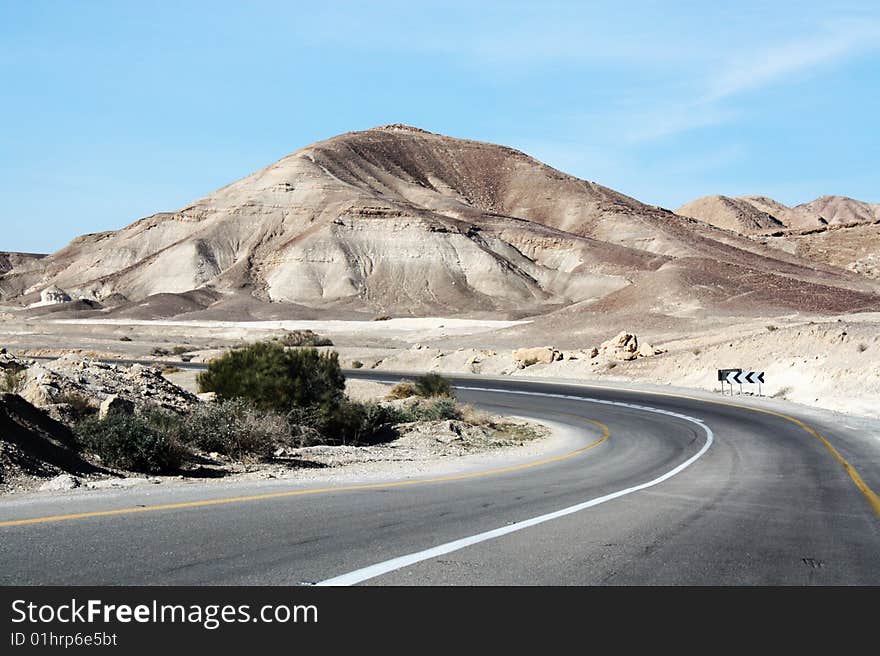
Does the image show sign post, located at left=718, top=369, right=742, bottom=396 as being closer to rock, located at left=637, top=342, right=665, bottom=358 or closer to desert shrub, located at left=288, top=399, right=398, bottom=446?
rock, located at left=637, top=342, right=665, bottom=358

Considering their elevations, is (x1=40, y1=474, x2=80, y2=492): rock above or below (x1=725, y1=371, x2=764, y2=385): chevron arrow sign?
below

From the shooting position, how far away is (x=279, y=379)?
23672mm

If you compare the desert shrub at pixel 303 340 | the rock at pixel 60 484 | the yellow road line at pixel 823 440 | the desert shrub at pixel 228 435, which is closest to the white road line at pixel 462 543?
the yellow road line at pixel 823 440

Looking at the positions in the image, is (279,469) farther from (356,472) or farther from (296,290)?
(296,290)

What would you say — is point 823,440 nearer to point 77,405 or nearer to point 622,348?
point 77,405

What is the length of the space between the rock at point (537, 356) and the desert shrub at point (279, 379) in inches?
1115

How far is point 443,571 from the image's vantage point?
6508 mm

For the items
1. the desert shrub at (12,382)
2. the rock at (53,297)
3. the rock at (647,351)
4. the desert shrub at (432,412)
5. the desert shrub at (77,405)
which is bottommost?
the desert shrub at (432,412)

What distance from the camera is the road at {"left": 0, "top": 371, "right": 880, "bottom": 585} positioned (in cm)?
634

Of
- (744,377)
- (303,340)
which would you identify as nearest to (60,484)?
(744,377)

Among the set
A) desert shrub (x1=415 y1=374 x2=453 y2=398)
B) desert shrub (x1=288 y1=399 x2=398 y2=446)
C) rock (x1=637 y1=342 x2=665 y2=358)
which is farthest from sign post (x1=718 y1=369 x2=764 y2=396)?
desert shrub (x1=288 y1=399 x2=398 y2=446)

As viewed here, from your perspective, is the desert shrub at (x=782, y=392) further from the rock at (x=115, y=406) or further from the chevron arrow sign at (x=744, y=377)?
the rock at (x=115, y=406)

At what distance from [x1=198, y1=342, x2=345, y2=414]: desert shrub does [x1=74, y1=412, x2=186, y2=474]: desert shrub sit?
9.05 m

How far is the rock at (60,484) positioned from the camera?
1017cm
